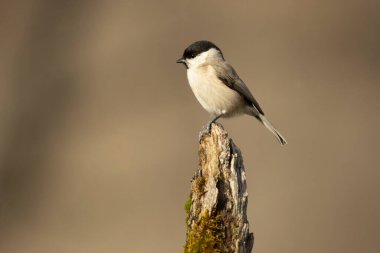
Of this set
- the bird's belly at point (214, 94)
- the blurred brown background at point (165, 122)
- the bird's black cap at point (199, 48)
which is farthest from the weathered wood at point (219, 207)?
the blurred brown background at point (165, 122)

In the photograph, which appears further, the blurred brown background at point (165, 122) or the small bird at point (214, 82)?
the blurred brown background at point (165, 122)

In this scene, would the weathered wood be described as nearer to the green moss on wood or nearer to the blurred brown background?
the green moss on wood

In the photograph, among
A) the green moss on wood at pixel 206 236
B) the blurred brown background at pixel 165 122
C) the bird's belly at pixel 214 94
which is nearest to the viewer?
the green moss on wood at pixel 206 236

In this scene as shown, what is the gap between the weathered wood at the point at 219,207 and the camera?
2602 millimetres

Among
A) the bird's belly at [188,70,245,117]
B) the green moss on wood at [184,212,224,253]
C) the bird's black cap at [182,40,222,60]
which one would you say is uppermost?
the bird's black cap at [182,40,222,60]

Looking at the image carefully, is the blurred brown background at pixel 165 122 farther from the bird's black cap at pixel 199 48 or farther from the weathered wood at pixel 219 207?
the weathered wood at pixel 219 207

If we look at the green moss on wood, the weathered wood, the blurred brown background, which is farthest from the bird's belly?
the blurred brown background

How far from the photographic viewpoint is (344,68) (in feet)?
25.8

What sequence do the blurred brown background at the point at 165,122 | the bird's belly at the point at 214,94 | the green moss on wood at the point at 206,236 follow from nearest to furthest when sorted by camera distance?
1. the green moss on wood at the point at 206,236
2. the bird's belly at the point at 214,94
3. the blurred brown background at the point at 165,122

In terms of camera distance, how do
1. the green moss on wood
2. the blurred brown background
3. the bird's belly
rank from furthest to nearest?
the blurred brown background → the bird's belly → the green moss on wood

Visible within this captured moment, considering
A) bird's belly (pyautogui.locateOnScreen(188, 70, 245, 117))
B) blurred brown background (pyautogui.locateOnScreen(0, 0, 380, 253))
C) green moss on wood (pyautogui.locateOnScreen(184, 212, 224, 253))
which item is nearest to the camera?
green moss on wood (pyautogui.locateOnScreen(184, 212, 224, 253))

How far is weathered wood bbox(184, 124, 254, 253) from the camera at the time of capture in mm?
2602

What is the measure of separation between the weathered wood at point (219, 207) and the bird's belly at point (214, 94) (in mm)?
1624

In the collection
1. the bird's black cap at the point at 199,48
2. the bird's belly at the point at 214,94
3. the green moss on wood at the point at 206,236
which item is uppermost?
the bird's black cap at the point at 199,48
